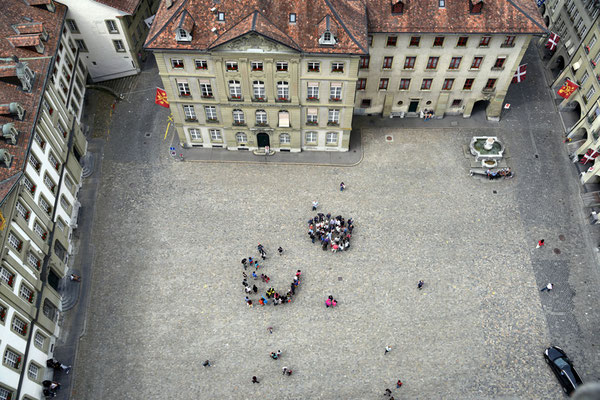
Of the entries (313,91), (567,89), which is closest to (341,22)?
(313,91)

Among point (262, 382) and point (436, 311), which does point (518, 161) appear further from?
point (262, 382)

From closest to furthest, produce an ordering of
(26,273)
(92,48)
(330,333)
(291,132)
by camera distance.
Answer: (26,273), (330,333), (291,132), (92,48)

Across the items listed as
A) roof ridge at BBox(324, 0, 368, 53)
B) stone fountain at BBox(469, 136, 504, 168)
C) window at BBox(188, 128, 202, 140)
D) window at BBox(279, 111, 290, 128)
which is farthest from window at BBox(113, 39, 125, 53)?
stone fountain at BBox(469, 136, 504, 168)

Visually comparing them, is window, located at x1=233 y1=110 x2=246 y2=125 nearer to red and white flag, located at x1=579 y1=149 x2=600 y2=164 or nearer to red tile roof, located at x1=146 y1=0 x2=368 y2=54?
red tile roof, located at x1=146 y1=0 x2=368 y2=54

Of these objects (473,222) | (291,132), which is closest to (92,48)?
(291,132)

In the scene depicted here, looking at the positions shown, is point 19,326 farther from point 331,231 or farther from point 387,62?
point 387,62

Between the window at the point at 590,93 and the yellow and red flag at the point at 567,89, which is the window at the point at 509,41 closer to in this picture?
the yellow and red flag at the point at 567,89
